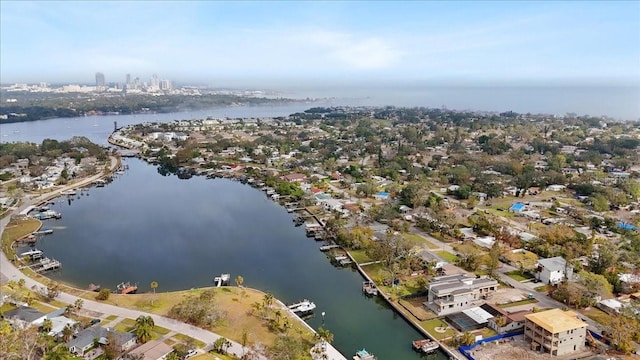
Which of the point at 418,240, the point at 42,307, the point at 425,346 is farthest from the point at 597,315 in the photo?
the point at 42,307

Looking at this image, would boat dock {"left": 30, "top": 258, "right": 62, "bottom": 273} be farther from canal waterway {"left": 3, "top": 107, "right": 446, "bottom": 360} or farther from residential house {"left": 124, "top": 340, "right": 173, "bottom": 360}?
residential house {"left": 124, "top": 340, "right": 173, "bottom": 360}

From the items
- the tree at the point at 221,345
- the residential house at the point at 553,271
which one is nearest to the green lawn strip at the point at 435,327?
the residential house at the point at 553,271

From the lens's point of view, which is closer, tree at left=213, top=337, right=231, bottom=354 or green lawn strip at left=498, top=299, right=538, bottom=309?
tree at left=213, top=337, right=231, bottom=354

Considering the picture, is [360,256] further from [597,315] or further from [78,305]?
[78,305]

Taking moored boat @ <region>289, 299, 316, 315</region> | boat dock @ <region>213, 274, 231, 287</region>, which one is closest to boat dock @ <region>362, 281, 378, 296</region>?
moored boat @ <region>289, 299, 316, 315</region>

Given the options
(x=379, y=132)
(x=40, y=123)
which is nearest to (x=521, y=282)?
(x=379, y=132)
